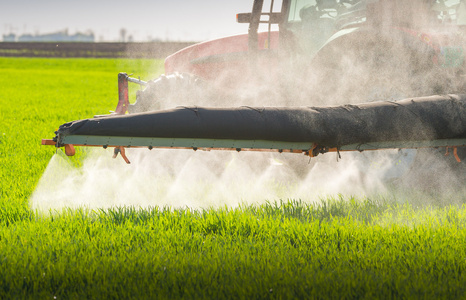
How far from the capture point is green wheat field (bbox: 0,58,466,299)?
2.82 meters

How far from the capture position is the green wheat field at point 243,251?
9.25 feet

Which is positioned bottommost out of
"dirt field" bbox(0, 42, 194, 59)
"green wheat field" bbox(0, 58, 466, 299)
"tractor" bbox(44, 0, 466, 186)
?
"dirt field" bbox(0, 42, 194, 59)

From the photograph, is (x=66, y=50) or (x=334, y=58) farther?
(x=66, y=50)

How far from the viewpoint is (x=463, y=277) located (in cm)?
293

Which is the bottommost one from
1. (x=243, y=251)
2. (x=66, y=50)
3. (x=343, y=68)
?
(x=66, y=50)

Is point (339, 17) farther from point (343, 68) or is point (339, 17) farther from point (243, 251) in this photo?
point (243, 251)

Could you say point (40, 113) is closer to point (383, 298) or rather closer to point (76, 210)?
point (76, 210)

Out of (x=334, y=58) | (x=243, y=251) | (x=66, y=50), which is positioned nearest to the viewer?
(x=243, y=251)

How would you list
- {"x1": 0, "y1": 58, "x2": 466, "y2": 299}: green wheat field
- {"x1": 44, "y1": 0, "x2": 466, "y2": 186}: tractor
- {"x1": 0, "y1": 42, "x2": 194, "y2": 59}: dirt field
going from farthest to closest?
{"x1": 0, "y1": 42, "x2": 194, "y2": 59}: dirt field
{"x1": 44, "y1": 0, "x2": 466, "y2": 186}: tractor
{"x1": 0, "y1": 58, "x2": 466, "y2": 299}: green wheat field

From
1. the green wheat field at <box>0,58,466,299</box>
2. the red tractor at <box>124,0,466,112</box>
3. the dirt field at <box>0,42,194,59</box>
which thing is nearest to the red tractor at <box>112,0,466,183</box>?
the red tractor at <box>124,0,466,112</box>

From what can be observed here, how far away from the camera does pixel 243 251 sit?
3336mm

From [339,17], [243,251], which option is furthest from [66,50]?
[243,251]

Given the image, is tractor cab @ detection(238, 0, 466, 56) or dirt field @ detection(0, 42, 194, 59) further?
dirt field @ detection(0, 42, 194, 59)

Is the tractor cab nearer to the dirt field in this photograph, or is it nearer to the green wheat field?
the green wheat field
